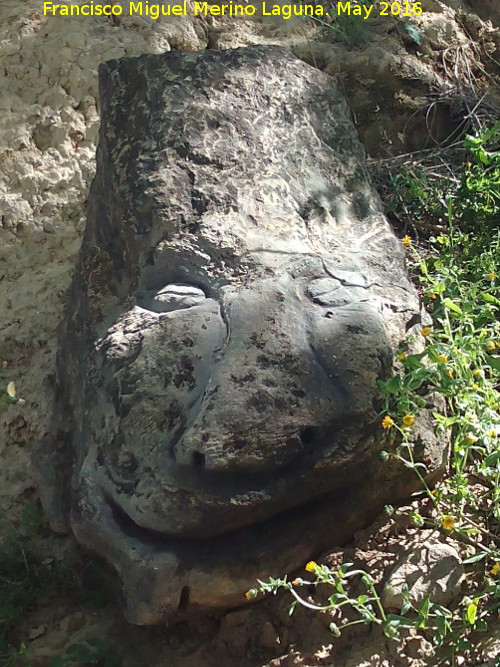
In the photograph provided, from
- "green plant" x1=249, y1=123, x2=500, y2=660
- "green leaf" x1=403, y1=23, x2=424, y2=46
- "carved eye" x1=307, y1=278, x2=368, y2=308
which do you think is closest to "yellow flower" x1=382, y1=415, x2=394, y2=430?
"green plant" x1=249, y1=123, x2=500, y2=660

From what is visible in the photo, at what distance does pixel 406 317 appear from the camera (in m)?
2.53

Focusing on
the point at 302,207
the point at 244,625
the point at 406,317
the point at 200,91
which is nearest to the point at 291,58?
the point at 200,91

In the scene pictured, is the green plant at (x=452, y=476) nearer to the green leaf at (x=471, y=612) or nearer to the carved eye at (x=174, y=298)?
the green leaf at (x=471, y=612)

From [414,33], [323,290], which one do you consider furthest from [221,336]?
[414,33]

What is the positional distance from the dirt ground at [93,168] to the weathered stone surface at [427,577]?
7cm

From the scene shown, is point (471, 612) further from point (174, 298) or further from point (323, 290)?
point (174, 298)

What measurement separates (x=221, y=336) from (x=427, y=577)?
81 cm

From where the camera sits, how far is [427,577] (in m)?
2.27

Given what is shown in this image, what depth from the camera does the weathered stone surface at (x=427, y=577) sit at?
7.35 feet

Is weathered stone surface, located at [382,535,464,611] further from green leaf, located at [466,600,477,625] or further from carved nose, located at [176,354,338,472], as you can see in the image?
carved nose, located at [176,354,338,472]

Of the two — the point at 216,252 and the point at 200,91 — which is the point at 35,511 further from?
the point at 200,91

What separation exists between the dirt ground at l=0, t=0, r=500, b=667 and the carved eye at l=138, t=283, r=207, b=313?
26.6 inches

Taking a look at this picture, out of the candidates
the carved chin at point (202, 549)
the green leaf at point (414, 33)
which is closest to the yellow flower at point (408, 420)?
the carved chin at point (202, 549)

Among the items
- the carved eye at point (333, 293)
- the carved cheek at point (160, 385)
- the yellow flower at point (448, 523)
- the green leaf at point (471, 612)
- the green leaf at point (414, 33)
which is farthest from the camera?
the green leaf at point (414, 33)
